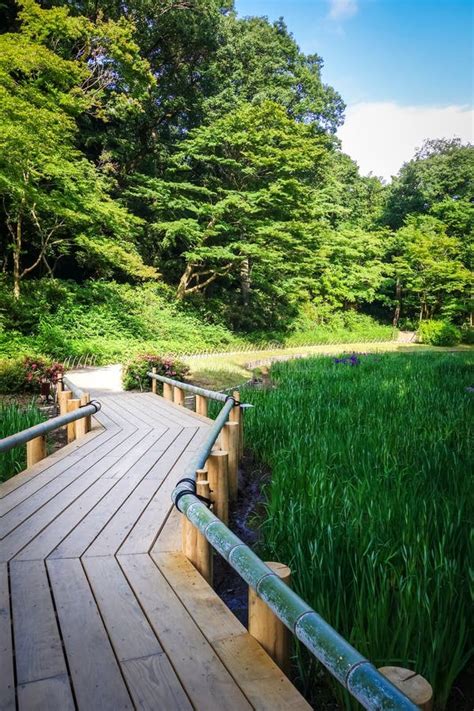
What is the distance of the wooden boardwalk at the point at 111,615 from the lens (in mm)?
1326

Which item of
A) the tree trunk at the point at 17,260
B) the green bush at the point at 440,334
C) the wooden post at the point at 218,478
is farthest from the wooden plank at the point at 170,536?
the green bush at the point at 440,334

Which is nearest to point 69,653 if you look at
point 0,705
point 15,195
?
point 0,705

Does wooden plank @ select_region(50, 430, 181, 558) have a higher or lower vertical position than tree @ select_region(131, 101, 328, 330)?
lower

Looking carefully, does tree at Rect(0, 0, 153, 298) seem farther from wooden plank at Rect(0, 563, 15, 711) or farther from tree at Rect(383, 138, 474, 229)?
tree at Rect(383, 138, 474, 229)

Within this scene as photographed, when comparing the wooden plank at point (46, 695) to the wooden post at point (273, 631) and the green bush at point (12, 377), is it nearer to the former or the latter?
the wooden post at point (273, 631)

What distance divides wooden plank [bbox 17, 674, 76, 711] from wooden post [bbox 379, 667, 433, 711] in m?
0.93

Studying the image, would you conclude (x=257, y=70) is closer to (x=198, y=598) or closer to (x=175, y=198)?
(x=175, y=198)

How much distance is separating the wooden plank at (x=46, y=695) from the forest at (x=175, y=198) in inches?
380

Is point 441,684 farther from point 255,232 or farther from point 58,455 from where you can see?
point 255,232

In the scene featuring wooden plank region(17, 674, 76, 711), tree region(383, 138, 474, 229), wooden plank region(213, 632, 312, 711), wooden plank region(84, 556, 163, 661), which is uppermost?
tree region(383, 138, 474, 229)

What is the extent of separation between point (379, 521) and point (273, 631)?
1.24 metres

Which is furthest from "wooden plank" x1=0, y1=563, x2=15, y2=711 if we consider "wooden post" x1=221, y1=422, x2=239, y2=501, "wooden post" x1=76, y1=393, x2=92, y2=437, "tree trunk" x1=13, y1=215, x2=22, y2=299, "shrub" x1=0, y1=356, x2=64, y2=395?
"tree trunk" x1=13, y1=215, x2=22, y2=299

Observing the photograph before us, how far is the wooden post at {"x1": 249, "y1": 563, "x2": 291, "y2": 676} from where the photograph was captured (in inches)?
57.0

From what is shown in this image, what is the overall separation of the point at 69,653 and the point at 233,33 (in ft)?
81.0
